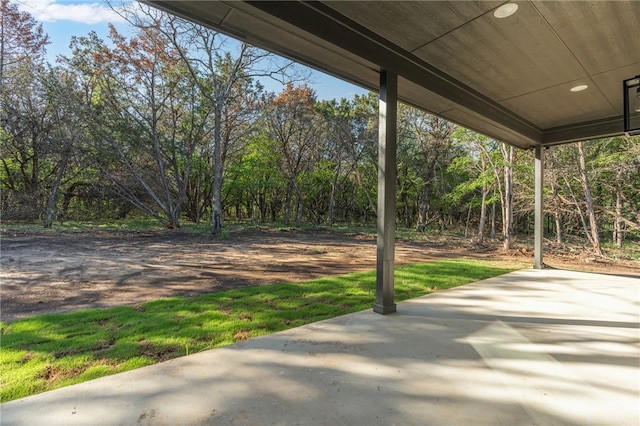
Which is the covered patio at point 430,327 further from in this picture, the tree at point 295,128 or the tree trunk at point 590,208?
the tree at point 295,128

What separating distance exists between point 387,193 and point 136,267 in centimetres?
455

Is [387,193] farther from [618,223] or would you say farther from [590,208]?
[618,223]

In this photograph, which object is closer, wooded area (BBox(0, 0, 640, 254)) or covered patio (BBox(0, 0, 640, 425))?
covered patio (BBox(0, 0, 640, 425))

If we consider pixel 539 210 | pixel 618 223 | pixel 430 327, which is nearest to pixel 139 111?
pixel 430 327

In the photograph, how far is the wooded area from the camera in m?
8.34

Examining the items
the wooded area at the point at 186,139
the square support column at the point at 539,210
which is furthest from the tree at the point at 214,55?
the square support column at the point at 539,210

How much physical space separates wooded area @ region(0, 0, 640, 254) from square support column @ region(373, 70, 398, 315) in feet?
22.4

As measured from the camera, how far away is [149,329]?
229 cm

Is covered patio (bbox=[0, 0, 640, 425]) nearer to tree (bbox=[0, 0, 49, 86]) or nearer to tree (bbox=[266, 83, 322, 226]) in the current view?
tree (bbox=[0, 0, 49, 86])

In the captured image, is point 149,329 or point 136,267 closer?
point 149,329

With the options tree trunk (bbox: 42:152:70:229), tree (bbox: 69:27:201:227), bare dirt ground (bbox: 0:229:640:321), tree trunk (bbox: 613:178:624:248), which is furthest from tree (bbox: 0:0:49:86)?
tree trunk (bbox: 613:178:624:248)

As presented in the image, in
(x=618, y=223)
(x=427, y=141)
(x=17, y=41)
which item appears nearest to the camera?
(x=618, y=223)

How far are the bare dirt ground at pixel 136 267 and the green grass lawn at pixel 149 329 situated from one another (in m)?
0.47

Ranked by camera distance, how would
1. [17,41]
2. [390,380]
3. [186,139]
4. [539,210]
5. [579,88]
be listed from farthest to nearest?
[186,139] < [17,41] < [539,210] < [579,88] < [390,380]
